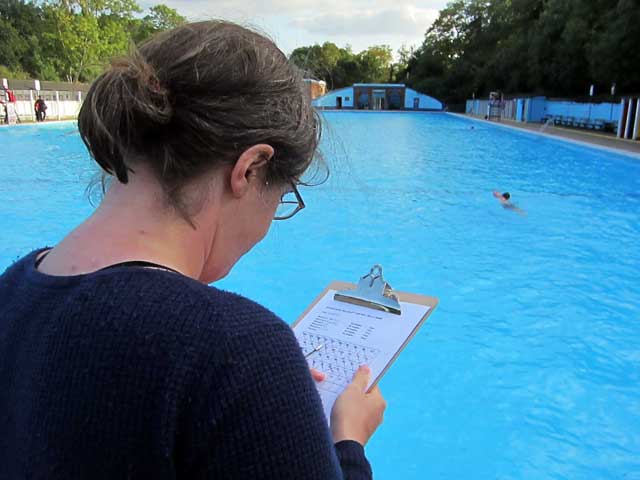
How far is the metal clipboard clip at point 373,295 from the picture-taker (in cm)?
150

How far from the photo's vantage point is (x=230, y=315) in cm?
62

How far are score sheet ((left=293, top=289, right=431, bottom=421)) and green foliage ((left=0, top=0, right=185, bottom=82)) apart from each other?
35829mm

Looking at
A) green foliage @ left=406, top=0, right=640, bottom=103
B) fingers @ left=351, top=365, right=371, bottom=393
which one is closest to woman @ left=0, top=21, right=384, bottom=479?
fingers @ left=351, top=365, right=371, bottom=393

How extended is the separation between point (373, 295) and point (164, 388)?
1.01 meters

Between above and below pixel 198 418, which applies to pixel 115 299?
above

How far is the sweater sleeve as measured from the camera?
0.58 m

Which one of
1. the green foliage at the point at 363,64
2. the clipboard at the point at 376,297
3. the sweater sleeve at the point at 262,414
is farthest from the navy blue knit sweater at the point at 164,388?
the green foliage at the point at 363,64

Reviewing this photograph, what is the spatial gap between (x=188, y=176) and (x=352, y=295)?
0.89 m

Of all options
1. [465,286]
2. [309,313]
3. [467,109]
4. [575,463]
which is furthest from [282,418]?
[467,109]

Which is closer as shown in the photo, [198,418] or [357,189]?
[198,418]

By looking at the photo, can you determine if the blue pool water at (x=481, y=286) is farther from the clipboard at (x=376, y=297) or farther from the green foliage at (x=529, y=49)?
the green foliage at (x=529, y=49)

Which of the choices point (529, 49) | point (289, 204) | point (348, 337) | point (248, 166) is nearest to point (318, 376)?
point (348, 337)

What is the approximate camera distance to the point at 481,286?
6.00 m

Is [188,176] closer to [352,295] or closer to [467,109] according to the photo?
[352,295]
